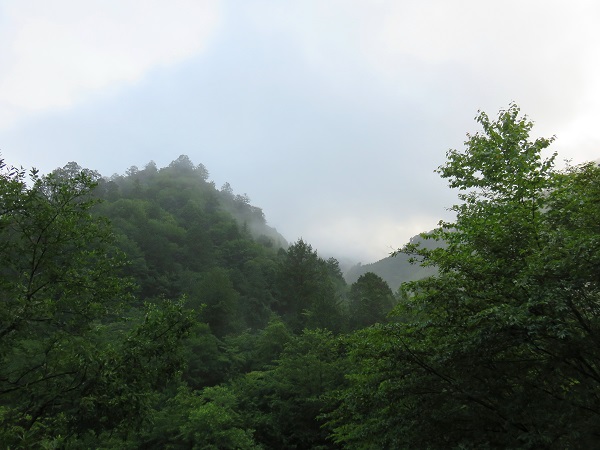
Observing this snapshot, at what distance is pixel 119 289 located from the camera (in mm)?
9289

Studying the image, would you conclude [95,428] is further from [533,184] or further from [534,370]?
[533,184]

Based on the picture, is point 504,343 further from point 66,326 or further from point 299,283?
point 299,283

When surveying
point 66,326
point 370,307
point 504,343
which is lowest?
point 504,343

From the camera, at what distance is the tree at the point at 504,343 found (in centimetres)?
650

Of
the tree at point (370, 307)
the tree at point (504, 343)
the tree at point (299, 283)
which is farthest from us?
the tree at point (299, 283)

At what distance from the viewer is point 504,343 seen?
288 inches

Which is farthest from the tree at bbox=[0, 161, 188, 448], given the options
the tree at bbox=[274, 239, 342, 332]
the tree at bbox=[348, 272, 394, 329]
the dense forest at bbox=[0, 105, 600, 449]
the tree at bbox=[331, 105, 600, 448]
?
the tree at bbox=[274, 239, 342, 332]

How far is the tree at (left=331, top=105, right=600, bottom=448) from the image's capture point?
650cm

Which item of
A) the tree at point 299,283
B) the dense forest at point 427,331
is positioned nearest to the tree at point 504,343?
the dense forest at point 427,331

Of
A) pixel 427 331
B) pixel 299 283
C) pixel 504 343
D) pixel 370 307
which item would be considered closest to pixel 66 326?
pixel 427 331

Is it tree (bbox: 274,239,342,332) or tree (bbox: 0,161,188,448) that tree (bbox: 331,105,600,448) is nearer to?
tree (bbox: 0,161,188,448)

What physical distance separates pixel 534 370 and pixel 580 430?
2.35 m

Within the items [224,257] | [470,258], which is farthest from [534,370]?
[224,257]

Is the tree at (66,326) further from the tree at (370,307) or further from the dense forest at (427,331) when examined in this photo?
the tree at (370,307)
